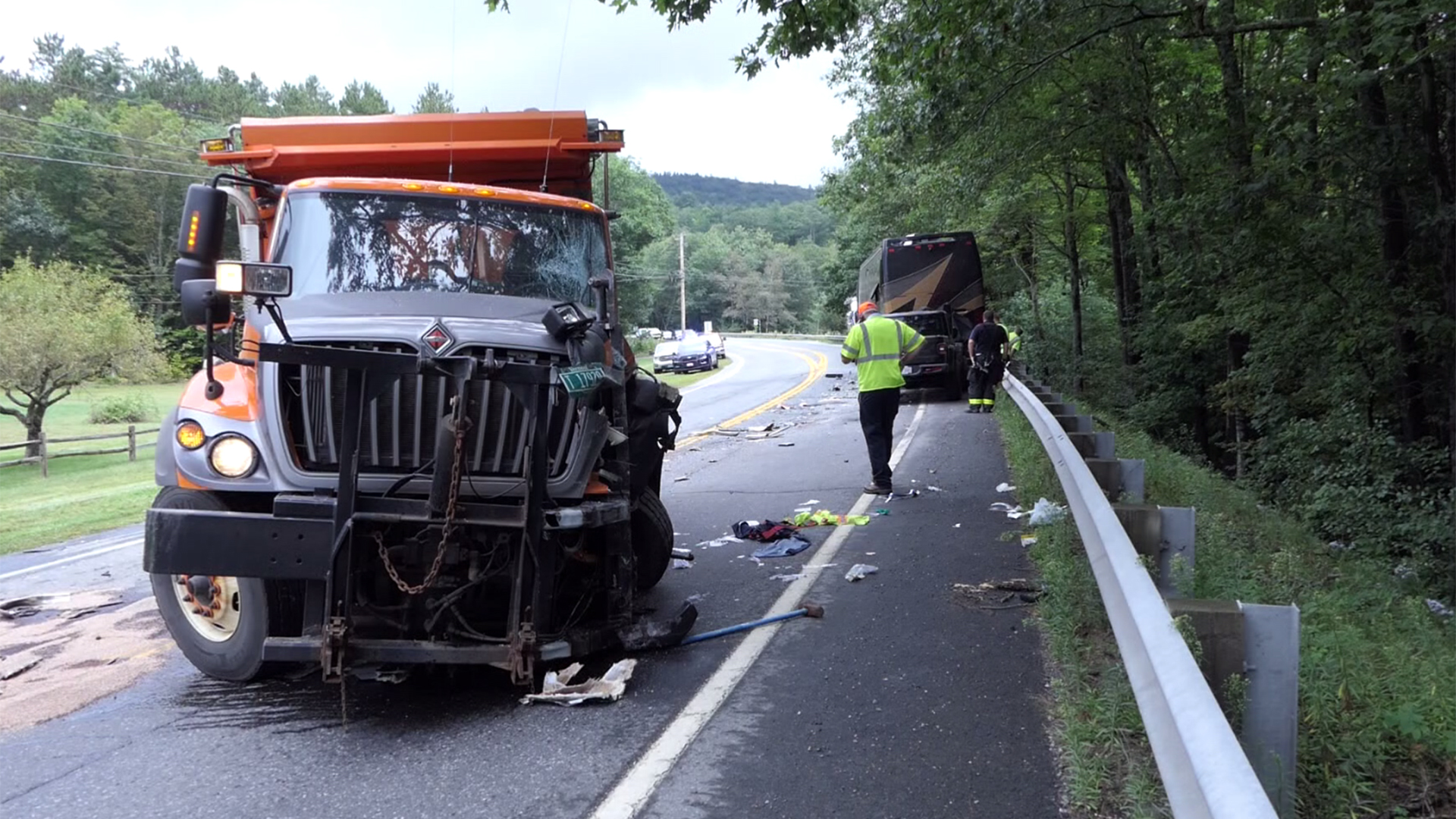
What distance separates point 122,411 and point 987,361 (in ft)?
99.9

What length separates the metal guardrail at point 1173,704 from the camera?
6.52ft

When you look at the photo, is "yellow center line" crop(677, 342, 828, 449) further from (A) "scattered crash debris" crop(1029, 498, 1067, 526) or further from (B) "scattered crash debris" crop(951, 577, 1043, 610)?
(B) "scattered crash debris" crop(951, 577, 1043, 610)

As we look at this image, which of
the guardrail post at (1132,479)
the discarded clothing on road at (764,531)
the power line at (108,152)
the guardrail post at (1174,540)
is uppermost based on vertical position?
the power line at (108,152)

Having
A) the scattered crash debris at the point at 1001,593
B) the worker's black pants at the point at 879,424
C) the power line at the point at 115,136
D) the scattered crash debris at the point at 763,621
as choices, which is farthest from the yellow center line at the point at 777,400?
the power line at the point at 115,136

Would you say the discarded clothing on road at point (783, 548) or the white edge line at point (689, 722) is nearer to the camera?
the white edge line at point (689, 722)

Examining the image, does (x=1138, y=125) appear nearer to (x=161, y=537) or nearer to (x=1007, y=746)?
(x=1007, y=746)

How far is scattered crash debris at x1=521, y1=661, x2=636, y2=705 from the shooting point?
4480 mm

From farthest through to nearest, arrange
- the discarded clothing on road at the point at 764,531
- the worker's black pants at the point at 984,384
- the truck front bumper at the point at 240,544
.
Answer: the worker's black pants at the point at 984,384, the discarded clothing on road at the point at 764,531, the truck front bumper at the point at 240,544

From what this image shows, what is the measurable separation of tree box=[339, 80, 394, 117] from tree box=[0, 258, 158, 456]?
59.8 metres

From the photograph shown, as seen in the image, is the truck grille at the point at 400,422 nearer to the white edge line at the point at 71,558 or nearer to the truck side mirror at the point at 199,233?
the truck side mirror at the point at 199,233

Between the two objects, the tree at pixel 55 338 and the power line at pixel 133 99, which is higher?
the power line at pixel 133 99

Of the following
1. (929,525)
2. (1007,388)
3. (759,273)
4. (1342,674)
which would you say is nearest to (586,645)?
(1342,674)

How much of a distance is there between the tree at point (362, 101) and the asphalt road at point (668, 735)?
284 ft

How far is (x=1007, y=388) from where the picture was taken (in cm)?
1353
